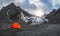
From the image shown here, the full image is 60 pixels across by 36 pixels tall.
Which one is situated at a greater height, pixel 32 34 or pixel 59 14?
pixel 59 14

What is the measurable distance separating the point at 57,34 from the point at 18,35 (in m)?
6.19

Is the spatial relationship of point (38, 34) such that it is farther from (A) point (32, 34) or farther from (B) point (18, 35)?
(B) point (18, 35)

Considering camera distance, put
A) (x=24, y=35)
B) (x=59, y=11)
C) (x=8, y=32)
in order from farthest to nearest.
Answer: (x=59, y=11) → (x=8, y=32) → (x=24, y=35)

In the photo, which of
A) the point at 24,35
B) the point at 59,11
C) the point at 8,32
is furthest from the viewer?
the point at 59,11

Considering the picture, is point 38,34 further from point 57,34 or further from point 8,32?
point 8,32

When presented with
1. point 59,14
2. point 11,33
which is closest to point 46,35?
point 11,33

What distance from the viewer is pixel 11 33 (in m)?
29.3

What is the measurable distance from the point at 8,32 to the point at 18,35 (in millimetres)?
2354

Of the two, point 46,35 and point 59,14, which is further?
point 59,14

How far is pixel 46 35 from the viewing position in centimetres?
2800

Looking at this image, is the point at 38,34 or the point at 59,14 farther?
the point at 59,14

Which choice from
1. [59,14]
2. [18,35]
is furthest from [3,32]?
[59,14]

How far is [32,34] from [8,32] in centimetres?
413

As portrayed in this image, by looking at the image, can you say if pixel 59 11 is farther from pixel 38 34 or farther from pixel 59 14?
pixel 38 34
